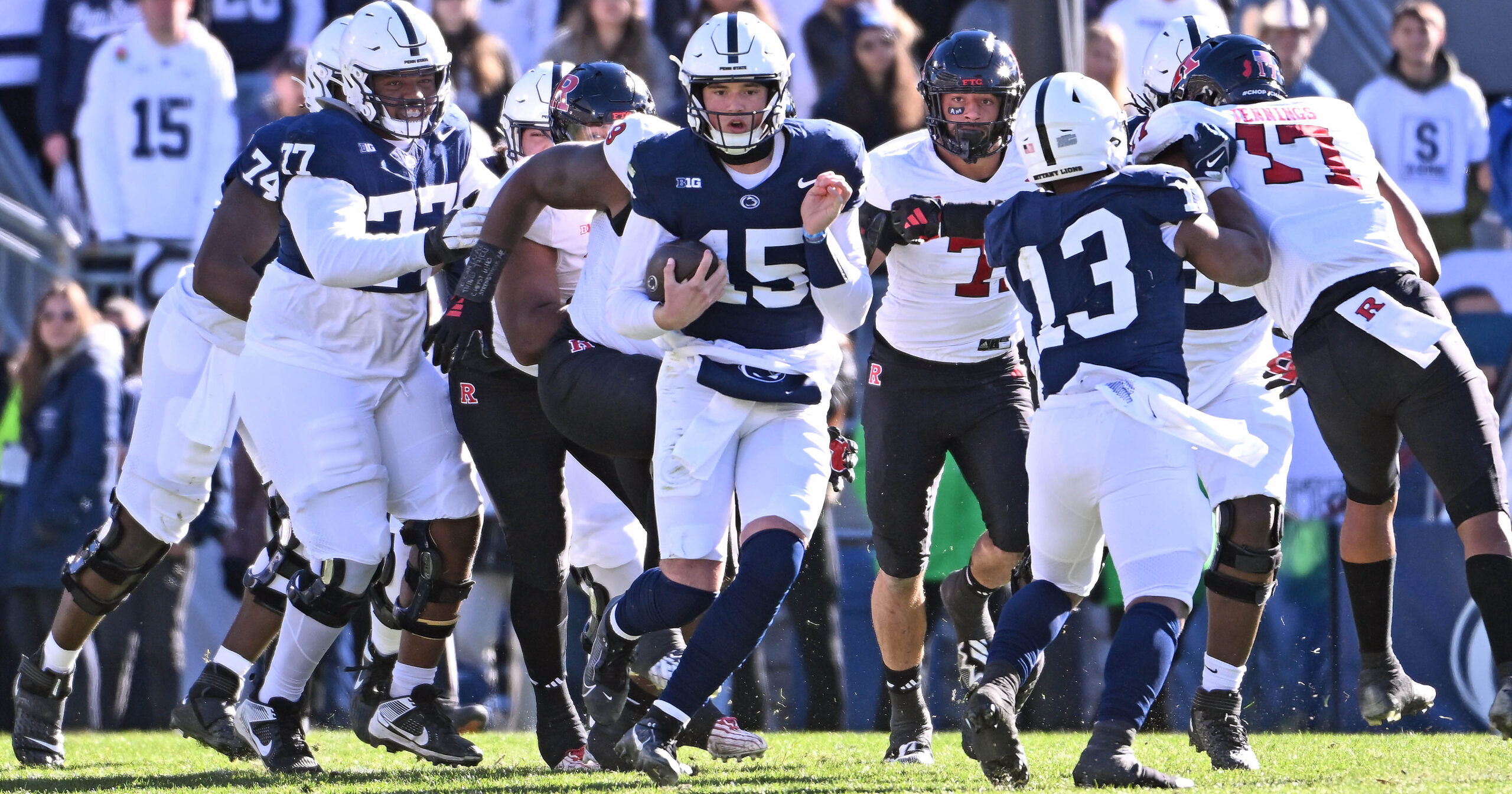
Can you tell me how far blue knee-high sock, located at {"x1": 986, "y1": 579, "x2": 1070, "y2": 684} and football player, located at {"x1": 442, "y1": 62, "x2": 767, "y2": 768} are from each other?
1.01 meters

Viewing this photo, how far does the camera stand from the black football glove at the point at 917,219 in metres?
5.01

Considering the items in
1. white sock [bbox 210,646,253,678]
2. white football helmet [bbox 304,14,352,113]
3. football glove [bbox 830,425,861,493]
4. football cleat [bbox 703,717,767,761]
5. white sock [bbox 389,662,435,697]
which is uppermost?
white football helmet [bbox 304,14,352,113]

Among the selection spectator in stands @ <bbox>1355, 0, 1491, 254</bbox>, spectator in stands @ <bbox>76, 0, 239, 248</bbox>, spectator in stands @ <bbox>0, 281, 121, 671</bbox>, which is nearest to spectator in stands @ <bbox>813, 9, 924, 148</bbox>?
spectator in stands @ <bbox>1355, 0, 1491, 254</bbox>

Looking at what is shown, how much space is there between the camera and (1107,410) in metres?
4.14

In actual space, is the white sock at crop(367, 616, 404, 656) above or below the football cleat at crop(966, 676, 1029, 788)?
below

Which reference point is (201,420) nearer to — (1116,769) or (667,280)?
(667,280)


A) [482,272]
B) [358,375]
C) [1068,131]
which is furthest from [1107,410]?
[358,375]

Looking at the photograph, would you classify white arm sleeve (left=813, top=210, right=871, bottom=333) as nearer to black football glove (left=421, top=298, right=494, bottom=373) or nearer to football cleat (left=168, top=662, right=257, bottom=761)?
black football glove (left=421, top=298, right=494, bottom=373)

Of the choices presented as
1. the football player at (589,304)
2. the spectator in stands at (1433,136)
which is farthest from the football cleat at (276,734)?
the spectator in stands at (1433,136)

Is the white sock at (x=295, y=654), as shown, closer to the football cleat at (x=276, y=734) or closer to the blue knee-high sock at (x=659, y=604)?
the football cleat at (x=276, y=734)

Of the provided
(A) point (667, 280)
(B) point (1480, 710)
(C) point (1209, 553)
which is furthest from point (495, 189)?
(B) point (1480, 710)

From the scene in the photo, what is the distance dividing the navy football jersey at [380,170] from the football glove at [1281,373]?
246 centimetres

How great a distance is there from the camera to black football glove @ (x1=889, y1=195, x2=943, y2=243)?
501 cm

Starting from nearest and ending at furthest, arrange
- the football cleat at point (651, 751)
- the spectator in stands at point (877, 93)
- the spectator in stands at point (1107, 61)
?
1. the football cleat at point (651, 751)
2. the spectator in stands at point (1107, 61)
3. the spectator in stands at point (877, 93)
